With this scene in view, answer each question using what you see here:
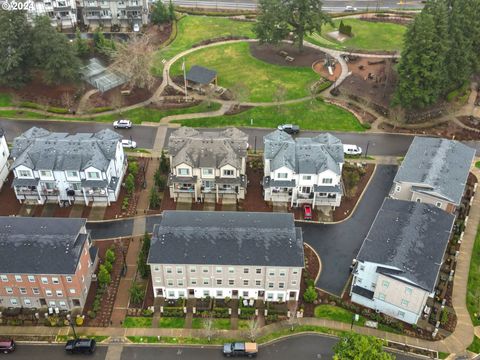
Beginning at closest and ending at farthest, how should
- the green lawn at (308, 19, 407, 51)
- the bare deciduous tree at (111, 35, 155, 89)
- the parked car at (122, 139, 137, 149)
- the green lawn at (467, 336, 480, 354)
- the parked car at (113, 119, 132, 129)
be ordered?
the green lawn at (467, 336, 480, 354), the parked car at (122, 139, 137, 149), the parked car at (113, 119, 132, 129), the bare deciduous tree at (111, 35, 155, 89), the green lawn at (308, 19, 407, 51)

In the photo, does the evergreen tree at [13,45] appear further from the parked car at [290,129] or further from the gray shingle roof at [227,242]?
the gray shingle roof at [227,242]

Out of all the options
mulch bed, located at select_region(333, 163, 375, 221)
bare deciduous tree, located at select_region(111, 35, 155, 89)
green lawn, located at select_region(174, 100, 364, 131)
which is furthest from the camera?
bare deciduous tree, located at select_region(111, 35, 155, 89)

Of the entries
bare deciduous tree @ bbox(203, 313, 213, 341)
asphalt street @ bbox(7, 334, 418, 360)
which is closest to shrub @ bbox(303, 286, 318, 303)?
asphalt street @ bbox(7, 334, 418, 360)

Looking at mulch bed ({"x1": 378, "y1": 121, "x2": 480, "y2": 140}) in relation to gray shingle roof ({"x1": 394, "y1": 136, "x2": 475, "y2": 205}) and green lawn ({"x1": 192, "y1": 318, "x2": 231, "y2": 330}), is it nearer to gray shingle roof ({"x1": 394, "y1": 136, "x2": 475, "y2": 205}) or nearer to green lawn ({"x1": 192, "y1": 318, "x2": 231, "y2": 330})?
gray shingle roof ({"x1": 394, "y1": 136, "x2": 475, "y2": 205})

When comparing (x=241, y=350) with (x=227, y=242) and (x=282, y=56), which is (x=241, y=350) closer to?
(x=227, y=242)

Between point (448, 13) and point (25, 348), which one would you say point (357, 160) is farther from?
point (25, 348)

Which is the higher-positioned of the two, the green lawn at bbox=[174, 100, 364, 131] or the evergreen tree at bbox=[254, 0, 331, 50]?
the evergreen tree at bbox=[254, 0, 331, 50]

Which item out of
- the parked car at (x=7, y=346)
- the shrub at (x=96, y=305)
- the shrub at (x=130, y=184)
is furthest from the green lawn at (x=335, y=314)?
the parked car at (x=7, y=346)
